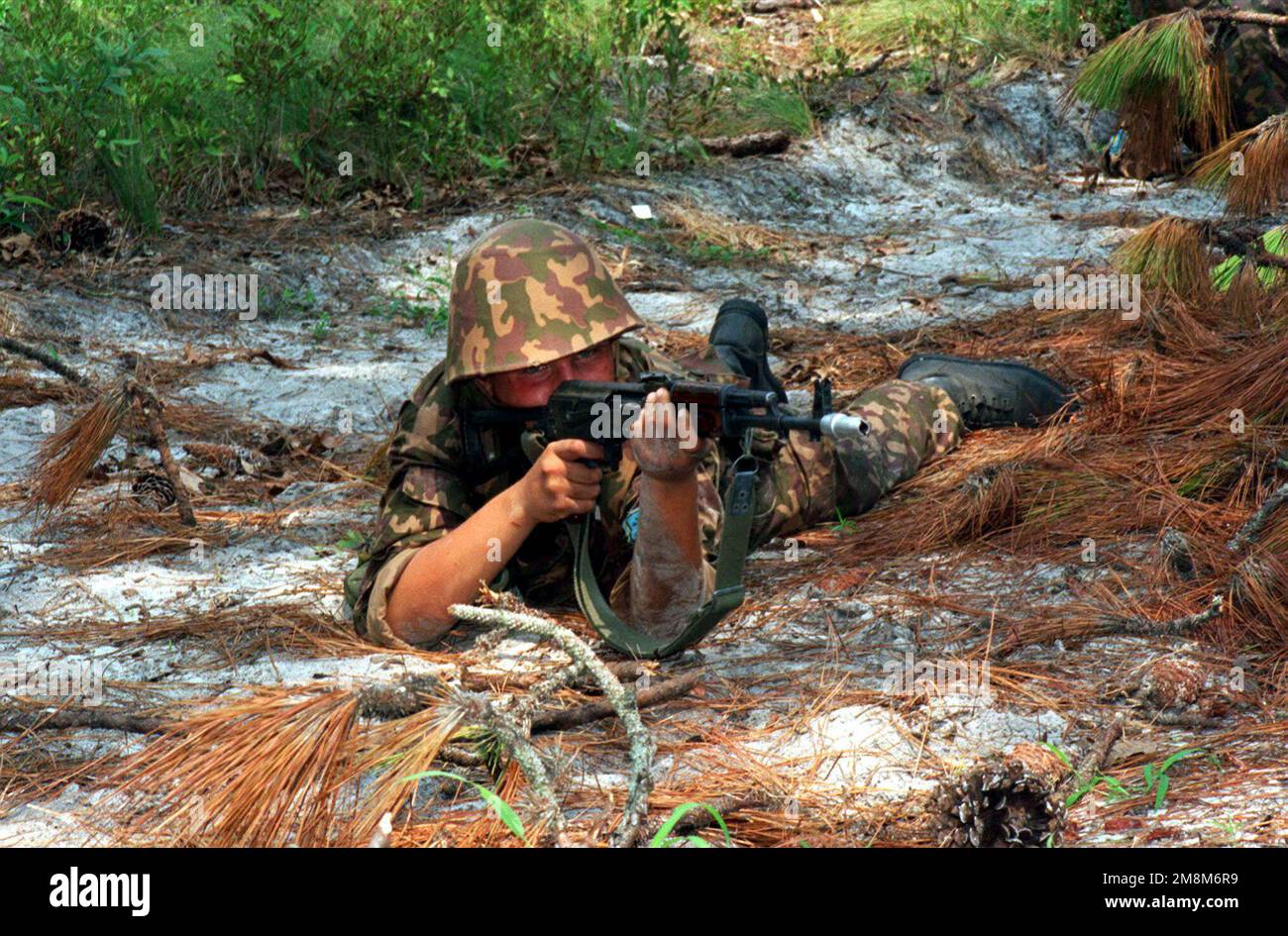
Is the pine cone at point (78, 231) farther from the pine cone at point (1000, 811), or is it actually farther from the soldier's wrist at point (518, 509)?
the pine cone at point (1000, 811)

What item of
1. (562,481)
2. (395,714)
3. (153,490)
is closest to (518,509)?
(562,481)

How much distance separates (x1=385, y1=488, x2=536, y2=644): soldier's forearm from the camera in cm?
286

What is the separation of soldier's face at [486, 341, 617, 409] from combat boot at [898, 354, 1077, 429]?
1543mm

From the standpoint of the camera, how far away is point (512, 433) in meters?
3.14

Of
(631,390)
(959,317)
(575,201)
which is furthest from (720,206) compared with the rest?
(631,390)

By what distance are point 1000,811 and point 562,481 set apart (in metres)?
1.17

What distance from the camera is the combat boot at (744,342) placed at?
418 centimetres

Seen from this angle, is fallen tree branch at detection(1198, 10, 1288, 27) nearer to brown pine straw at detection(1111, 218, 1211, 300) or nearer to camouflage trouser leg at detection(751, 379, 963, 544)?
brown pine straw at detection(1111, 218, 1211, 300)

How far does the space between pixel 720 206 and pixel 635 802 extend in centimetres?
597

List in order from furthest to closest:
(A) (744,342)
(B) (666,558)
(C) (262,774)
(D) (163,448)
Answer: (A) (744,342)
(D) (163,448)
(B) (666,558)
(C) (262,774)

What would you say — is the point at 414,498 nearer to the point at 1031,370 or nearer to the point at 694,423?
the point at 694,423

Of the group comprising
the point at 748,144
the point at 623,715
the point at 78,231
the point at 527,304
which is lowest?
the point at 623,715

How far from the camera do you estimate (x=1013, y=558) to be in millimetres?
3301

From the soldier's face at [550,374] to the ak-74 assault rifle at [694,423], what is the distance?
32mm
